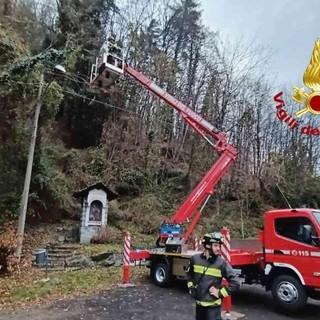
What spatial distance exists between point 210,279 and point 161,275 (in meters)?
6.35

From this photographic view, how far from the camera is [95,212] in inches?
732

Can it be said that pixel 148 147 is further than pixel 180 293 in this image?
Yes

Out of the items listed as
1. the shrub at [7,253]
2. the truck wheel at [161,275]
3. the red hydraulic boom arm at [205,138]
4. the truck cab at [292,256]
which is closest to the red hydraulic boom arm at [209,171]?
the red hydraulic boom arm at [205,138]

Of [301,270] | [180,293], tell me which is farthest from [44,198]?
[301,270]

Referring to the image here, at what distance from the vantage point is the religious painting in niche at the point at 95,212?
18.4 m

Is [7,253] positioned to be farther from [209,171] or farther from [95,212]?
[95,212]

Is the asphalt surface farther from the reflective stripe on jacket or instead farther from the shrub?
the shrub

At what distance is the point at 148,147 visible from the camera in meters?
24.6

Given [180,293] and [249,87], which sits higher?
[249,87]

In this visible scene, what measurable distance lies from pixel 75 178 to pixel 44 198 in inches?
122

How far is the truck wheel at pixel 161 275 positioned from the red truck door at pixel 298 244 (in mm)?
3286

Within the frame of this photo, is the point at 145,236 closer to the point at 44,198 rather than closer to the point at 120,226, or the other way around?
the point at 120,226

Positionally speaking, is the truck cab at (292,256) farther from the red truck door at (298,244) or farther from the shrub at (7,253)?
the shrub at (7,253)

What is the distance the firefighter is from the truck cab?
11.7 feet
